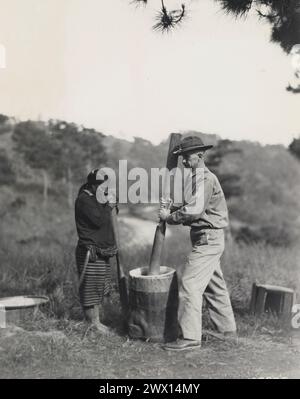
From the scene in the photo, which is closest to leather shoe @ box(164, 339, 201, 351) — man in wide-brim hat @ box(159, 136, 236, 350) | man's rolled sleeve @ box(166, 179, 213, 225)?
man in wide-brim hat @ box(159, 136, 236, 350)

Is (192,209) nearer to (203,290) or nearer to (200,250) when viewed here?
(200,250)

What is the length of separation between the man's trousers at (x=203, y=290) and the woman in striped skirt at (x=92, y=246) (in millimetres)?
887

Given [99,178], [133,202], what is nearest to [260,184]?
[133,202]

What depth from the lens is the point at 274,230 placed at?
13.7m

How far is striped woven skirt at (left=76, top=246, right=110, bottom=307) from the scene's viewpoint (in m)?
5.41

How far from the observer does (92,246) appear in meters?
5.41

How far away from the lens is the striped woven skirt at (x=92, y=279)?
5.41 metres

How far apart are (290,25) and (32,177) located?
9.44m

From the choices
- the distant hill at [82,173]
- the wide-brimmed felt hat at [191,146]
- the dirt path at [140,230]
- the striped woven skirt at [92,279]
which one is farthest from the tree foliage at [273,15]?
the distant hill at [82,173]

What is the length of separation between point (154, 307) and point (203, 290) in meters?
0.50

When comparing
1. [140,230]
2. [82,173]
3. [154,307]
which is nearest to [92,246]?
[154,307]

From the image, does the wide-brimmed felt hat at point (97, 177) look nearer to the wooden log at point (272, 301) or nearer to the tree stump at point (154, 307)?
the tree stump at point (154, 307)

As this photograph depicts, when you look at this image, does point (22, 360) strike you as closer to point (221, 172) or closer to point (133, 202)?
point (133, 202)

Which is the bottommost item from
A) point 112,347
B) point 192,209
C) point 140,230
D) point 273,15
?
point 112,347
